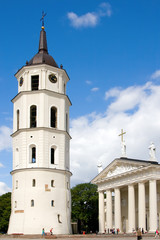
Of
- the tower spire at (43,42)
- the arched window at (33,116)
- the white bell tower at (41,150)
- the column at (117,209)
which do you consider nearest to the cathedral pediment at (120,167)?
the column at (117,209)

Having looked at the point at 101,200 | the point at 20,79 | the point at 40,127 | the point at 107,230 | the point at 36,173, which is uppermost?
the point at 20,79

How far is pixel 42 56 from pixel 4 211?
3271 centimetres

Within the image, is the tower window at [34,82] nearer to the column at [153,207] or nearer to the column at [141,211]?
the column at [141,211]

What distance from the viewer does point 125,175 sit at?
49.6 meters

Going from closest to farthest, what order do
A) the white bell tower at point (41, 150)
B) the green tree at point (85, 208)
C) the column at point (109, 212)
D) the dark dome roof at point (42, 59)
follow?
the white bell tower at point (41, 150), the column at point (109, 212), the dark dome roof at point (42, 59), the green tree at point (85, 208)

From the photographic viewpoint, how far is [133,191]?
1903 inches

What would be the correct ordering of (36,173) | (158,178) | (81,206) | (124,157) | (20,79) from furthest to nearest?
(81,206)
(20,79)
(124,157)
(36,173)
(158,178)

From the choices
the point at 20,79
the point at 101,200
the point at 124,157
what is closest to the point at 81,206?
the point at 101,200

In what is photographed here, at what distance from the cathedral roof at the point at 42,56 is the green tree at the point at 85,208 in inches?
1143

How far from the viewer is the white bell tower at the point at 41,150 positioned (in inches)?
1876

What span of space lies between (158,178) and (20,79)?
2395 cm

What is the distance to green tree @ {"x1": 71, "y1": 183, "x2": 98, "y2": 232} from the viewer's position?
71812mm

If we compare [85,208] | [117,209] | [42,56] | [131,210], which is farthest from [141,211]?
[85,208]

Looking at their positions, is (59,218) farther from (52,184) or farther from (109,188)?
(109,188)
